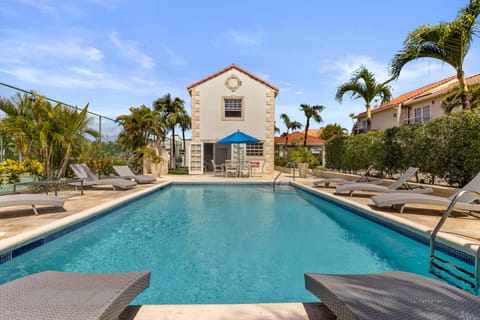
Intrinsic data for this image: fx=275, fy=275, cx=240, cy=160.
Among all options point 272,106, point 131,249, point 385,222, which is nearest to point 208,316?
point 131,249

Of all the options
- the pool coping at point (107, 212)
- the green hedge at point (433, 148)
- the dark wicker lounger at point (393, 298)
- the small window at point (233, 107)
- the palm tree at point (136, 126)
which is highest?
the small window at point (233, 107)

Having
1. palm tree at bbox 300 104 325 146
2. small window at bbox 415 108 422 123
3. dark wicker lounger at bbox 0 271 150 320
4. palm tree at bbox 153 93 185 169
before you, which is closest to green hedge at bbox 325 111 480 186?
dark wicker lounger at bbox 0 271 150 320

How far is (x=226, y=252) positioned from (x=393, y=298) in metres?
2.93

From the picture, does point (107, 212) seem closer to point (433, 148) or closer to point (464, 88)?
point (433, 148)

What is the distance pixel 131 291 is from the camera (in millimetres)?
1918

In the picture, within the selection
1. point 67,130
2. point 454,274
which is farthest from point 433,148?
point 67,130

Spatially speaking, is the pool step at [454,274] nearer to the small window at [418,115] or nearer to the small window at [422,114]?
the small window at [422,114]

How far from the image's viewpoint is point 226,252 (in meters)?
4.40

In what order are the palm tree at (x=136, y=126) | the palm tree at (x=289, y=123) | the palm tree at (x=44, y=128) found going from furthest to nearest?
the palm tree at (x=289, y=123)
the palm tree at (x=136, y=126)
the palm tree at (x=44, y=128)

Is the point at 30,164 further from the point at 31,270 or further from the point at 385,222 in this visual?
the point at 385,222

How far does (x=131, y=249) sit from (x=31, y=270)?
133 cm

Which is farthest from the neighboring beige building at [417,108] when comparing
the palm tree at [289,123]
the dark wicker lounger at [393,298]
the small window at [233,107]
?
the dark wicker lounger at [393,298]

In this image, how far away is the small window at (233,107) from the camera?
1927 cm

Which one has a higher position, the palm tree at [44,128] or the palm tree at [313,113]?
the palm tree at [313,113]
